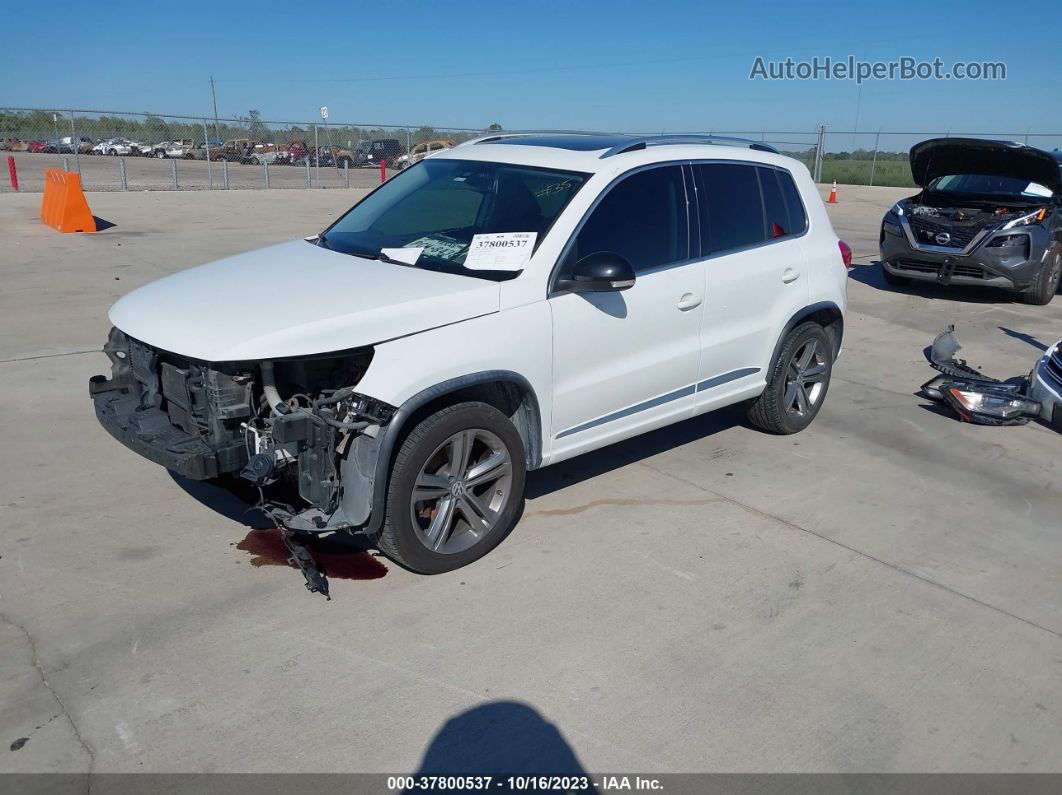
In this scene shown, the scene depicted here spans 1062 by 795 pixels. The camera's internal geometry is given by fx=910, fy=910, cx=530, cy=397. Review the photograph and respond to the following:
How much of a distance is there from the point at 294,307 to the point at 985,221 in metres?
9.14

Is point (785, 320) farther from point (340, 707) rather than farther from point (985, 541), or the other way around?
point (340, 707)

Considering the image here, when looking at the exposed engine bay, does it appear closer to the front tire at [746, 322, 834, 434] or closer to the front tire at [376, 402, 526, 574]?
the front tire at [746, 322, 834, 434]

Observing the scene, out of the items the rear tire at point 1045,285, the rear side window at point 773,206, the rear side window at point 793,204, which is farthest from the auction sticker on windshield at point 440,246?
the rear tire at point 1045,285

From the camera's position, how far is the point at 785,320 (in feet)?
18.9

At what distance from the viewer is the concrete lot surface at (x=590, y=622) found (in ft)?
10.4

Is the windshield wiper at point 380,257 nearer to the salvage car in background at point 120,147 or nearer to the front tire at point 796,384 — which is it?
the front tire at point 796,384

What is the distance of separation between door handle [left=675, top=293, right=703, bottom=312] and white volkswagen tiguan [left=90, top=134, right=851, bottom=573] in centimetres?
1

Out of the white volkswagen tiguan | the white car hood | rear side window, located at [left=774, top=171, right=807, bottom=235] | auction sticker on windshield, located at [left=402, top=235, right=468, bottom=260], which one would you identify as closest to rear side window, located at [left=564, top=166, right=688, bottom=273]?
the white volkswagen tiguan

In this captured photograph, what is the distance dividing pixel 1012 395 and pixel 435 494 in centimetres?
477

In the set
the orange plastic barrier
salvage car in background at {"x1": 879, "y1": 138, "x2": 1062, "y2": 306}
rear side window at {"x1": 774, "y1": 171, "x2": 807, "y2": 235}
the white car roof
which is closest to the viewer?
the white car roof

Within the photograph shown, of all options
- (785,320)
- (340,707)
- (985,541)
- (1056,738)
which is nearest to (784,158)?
(785,320)

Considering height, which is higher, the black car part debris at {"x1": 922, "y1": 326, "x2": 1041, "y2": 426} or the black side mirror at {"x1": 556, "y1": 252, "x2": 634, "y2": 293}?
the black side mirror at {"x1": 556, "y1": 252, "x2": 634, "y2": 293}

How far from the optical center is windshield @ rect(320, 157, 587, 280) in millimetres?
4609

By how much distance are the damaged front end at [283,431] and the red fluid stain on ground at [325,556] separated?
0.75ft
